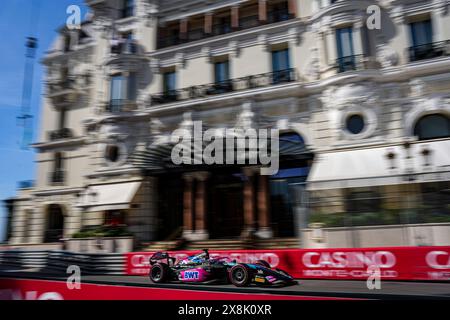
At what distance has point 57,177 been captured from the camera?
2272 centimetres

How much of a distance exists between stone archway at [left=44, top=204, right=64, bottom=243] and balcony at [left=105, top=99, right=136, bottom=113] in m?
6.95

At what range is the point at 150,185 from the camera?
65.3ft

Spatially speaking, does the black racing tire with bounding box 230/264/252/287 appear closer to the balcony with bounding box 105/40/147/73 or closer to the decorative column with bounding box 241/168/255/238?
the decorative column with bounding box 241/168/255/238

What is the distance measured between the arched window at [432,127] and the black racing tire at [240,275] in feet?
34.2

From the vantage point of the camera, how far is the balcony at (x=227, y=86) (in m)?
18.3

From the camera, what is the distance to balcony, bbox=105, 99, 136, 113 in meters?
21.0

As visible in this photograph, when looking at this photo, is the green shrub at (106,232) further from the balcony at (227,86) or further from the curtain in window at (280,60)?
the curtain in window at (280,60)

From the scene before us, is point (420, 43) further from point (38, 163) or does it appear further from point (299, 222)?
point (38, 163)

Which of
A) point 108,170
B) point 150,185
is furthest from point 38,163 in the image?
point 150,185

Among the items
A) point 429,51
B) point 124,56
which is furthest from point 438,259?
point 124,56

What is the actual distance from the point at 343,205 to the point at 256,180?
4560 mm

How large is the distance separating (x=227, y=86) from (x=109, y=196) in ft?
28.4

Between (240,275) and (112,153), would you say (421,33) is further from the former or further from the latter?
(112,153)

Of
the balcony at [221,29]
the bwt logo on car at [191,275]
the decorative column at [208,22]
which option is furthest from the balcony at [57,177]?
the bwt logo on car at [191,275]
